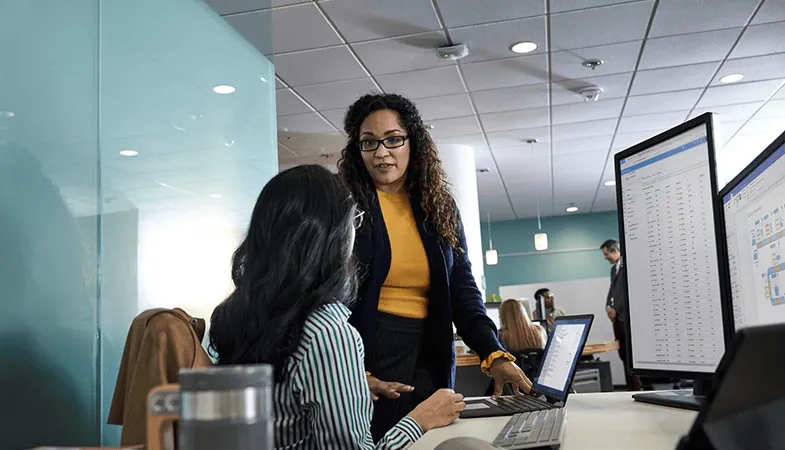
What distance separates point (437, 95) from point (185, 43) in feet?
10.2

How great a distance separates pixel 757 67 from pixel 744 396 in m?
5.55

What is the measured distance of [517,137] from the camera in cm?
696

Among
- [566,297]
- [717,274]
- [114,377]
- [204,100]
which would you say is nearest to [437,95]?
[204,100]

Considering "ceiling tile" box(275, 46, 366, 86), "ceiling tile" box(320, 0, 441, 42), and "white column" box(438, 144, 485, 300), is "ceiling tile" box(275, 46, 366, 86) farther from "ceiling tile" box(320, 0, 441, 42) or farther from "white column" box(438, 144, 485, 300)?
"white column" box(438, 144, 485, 300)

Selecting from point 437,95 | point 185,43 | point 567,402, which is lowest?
point 567,402

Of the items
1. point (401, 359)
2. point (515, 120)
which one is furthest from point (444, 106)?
point (401, 359)

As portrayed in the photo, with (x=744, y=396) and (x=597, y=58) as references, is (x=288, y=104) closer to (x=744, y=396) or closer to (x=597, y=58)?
(x=597, y=58)

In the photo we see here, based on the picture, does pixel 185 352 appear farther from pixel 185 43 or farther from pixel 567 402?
pixel 185 43

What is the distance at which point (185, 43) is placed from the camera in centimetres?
275

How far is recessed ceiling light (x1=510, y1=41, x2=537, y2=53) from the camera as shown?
4.70 metres

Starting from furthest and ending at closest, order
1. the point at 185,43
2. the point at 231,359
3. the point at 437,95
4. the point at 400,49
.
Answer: the point at 437,95
the point at 400,49
the point at 185,43
the point at 231,359

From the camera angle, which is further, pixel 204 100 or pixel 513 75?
pixel 513 75

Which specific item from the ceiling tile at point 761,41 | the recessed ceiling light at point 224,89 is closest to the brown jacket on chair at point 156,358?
the recessed ceiling light at point 224,89

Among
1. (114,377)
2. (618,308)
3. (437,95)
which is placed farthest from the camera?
(618,308)
